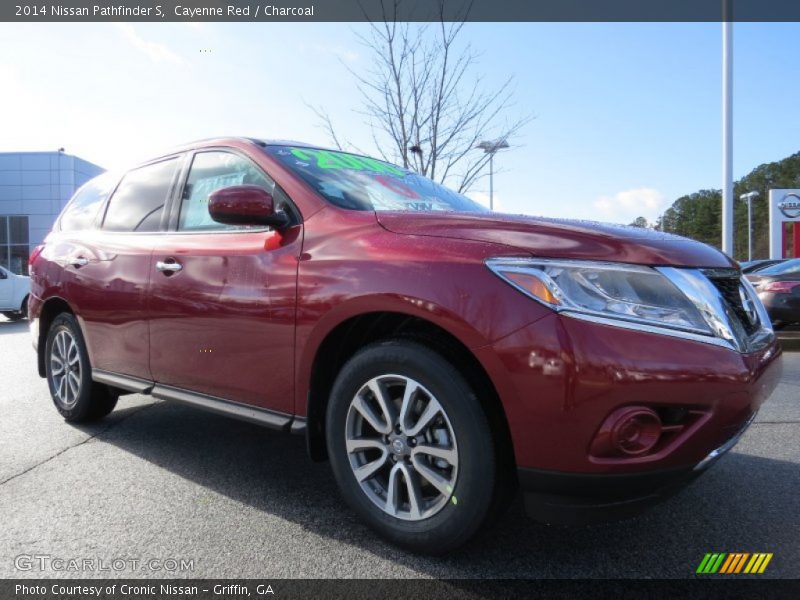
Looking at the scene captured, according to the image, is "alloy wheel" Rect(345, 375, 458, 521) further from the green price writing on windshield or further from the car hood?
the green price writing on windshield

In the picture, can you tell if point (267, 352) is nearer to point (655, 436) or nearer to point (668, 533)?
point (655, 436)

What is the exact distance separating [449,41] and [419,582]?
1008 cm

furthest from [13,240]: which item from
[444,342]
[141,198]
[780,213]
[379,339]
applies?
[444,342]

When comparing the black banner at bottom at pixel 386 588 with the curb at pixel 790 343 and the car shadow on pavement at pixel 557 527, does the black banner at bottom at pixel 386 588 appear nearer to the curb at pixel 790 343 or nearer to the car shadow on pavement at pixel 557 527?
the car shadow on pavement at pixel 557 527

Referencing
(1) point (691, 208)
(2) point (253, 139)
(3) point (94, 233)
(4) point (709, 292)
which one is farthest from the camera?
(1) point (691, 208)

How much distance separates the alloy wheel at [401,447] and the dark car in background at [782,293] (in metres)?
8.18

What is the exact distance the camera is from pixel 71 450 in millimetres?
3623

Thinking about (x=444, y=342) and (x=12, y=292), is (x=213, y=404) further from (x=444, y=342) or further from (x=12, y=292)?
(x=12, y=292)

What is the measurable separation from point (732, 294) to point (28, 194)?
3702 cm

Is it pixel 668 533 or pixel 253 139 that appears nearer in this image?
pixel 668 533

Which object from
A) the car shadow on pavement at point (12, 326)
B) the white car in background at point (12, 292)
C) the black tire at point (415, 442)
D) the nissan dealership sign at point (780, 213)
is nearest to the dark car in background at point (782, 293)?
the black tire at point (415, 442)

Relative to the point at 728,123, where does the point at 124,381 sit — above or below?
below

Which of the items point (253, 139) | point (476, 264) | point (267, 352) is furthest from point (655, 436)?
point (253, 139)

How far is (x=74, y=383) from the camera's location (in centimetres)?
416
